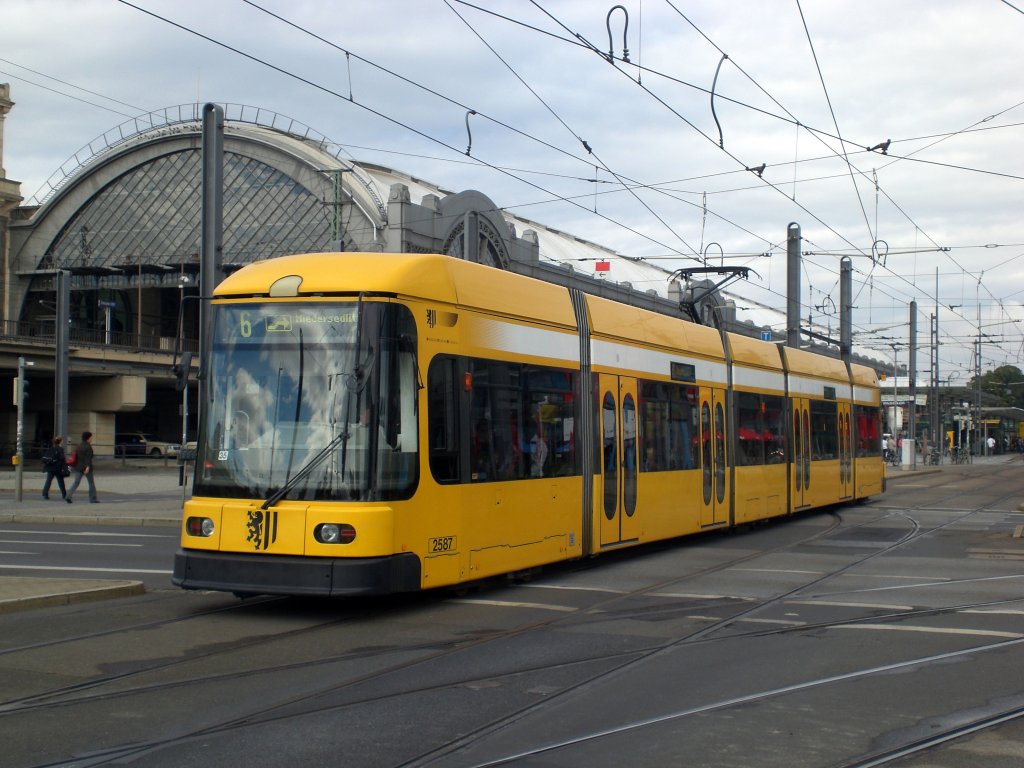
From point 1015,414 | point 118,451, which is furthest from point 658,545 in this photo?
point 1015,414

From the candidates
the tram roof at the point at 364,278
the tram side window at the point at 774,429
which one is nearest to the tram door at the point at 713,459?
the tram side window at the point at 774,429

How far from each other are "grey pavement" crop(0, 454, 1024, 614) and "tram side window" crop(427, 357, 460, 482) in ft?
11.9

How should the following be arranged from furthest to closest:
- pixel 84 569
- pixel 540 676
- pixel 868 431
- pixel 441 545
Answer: pixel 868 431 < pixel 84 569 < pixel 441 545 < pixel 540 676

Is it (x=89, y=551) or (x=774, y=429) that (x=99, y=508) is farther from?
(x=774, y=429)

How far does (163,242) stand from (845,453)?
151 ft

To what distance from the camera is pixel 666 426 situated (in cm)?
1684

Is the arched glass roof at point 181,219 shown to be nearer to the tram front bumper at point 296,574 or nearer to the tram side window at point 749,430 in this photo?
the tram side window at point 749,430

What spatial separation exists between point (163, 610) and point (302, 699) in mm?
4162

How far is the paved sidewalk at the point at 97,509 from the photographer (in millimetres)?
11195

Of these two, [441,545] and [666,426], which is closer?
[441,545]

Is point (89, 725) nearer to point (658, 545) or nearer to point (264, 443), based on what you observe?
point (264, 443)

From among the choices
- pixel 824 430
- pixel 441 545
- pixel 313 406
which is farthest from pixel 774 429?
pixel 313 406

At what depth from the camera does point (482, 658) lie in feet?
28.5

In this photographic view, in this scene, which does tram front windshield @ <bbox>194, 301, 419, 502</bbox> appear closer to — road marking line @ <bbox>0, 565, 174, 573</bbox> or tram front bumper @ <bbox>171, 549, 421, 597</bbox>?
tram front bumper @ <bbox>171, 549, 421, 597</bbox>
